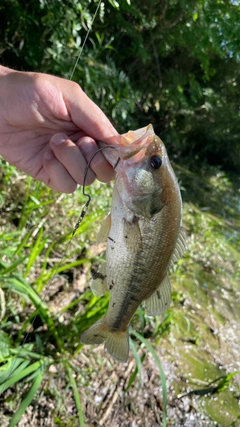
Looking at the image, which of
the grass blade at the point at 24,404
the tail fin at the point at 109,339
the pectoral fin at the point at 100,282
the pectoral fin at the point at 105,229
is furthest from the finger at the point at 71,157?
the grass blade at the point at 24,404

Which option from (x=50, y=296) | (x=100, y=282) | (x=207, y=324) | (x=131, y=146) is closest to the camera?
(x=131, y=146)

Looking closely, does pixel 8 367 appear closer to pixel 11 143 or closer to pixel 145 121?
A: pixel 11 143

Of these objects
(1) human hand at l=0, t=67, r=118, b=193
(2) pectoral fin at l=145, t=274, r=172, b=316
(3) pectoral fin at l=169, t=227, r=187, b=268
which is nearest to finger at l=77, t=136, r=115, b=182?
(1) human hand at l=0, t=67, r=118, b=193

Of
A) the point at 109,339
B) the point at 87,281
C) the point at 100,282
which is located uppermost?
the point at 100,282

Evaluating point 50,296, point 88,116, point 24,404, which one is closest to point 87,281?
point 50,296

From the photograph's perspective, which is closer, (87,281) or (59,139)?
(59,139)

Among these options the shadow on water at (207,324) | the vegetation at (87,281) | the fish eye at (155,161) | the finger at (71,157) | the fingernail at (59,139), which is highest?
the fish eye at (155,161)

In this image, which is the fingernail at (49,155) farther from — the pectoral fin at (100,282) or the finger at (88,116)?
the pectoral fin at (100,282)

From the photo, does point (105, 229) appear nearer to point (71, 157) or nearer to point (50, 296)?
point (71, 157)
